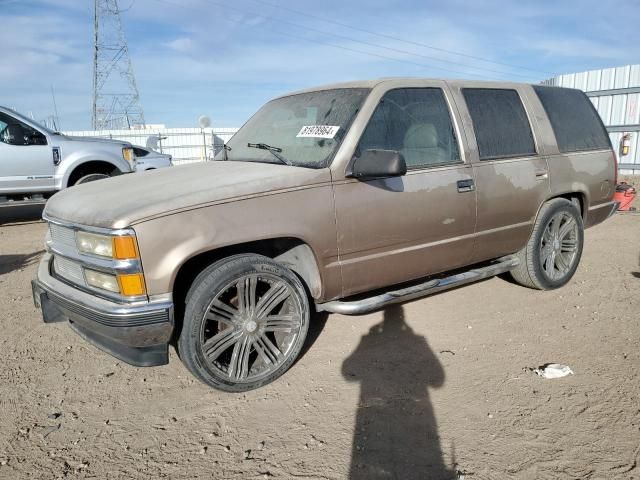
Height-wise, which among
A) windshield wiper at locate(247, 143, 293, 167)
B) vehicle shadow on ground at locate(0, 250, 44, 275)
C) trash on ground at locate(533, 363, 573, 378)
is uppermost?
windshield wiper at locate(247, 143, 293, 167)

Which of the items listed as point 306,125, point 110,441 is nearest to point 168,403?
point 110,441

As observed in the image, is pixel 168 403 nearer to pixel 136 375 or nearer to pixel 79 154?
pixel 136 375

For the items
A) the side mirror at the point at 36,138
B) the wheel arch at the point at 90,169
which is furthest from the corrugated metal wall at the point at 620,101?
the side mirror at the point at 36,138

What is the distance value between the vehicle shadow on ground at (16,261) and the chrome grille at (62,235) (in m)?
2.98

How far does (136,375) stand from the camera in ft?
10.6

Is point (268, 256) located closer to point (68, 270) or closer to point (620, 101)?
point (68, 270)

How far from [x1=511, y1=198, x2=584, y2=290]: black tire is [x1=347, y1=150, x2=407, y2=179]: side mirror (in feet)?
6.61

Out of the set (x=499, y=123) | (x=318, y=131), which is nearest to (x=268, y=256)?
(x=318, y=131)

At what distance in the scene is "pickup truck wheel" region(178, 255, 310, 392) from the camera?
2.75 m

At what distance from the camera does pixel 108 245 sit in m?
2.58

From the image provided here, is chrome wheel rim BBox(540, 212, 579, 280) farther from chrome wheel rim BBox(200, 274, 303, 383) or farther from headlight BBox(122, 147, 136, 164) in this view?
headlight BBox(122, 147, 136, 164)

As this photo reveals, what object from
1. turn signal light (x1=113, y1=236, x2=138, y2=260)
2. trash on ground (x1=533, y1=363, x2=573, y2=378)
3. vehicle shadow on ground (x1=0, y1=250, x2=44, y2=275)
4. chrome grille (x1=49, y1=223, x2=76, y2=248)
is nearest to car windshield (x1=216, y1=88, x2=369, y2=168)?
turn signal light (x1=113, y1=236, x2=138, y2=260)

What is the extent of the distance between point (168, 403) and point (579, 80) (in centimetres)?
1525

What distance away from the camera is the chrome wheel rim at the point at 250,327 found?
2852mm
